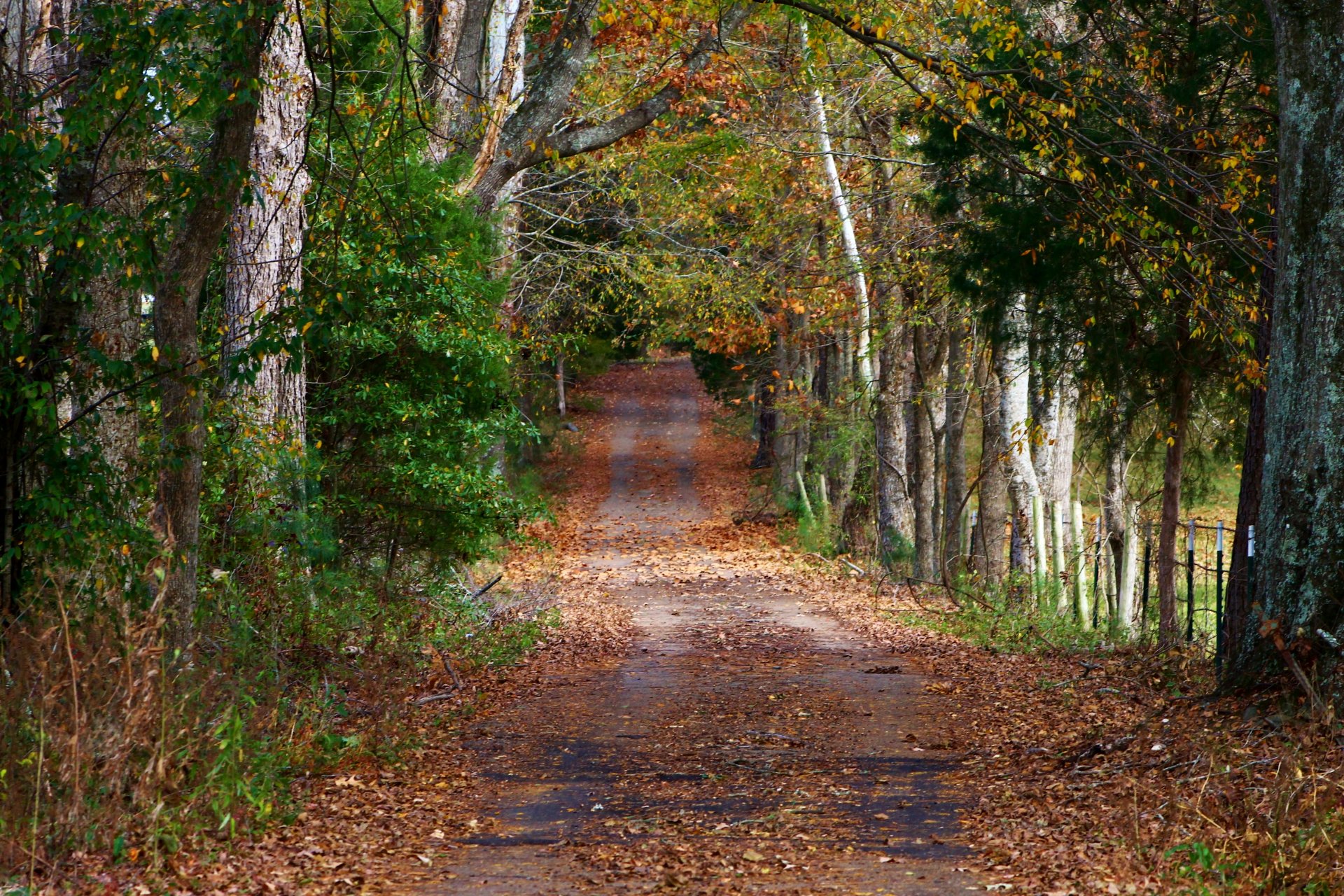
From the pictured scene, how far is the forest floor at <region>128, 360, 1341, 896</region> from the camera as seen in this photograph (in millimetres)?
5332

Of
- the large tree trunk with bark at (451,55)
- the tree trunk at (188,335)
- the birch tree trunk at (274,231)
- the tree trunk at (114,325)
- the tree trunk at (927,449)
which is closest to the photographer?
the tree trunk at (188,335)

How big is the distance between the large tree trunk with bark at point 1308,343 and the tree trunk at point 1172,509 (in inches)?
157

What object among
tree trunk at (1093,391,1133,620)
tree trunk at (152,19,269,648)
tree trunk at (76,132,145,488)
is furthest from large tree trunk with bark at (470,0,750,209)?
tree trunk at (152,19,269,648)

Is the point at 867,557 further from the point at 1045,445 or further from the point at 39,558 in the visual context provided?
the point at 39,558

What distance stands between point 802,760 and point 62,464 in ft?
14.5

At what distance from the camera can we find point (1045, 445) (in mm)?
17219

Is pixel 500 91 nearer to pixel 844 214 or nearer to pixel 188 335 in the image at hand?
pixel 844 214

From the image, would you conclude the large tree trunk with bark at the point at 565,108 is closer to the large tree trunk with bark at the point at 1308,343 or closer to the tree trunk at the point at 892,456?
the tree trunk at the point at 892,456

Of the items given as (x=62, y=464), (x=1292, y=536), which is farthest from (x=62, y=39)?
(x=1292, y=536)

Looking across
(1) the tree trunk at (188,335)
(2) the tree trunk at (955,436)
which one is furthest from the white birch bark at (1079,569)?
(1) the tree trunk at (188,335)

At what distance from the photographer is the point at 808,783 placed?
7.11m

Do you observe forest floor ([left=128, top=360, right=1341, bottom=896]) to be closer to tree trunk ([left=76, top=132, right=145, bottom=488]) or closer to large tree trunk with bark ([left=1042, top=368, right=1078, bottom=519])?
tree trunk ([left=76, top=132, right=145, bottom=488])

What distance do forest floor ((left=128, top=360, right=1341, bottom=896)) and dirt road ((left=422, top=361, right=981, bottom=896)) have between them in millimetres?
23

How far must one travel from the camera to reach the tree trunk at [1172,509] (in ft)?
36.3
